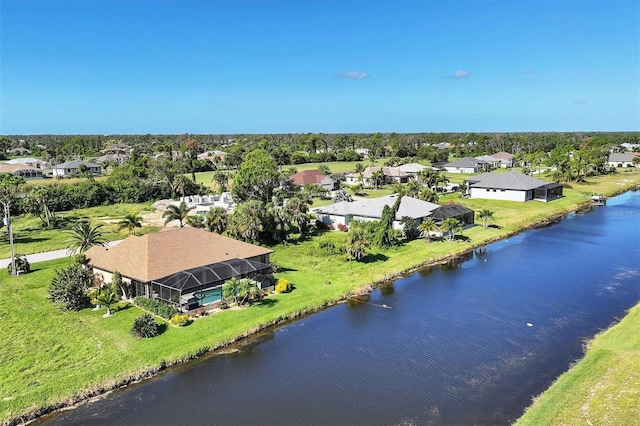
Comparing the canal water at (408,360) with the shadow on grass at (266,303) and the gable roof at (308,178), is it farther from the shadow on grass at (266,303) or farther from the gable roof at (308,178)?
the gable roof at (308,178)

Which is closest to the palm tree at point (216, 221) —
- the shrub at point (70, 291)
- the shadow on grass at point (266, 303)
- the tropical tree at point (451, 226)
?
the shrub at point (70, 291)

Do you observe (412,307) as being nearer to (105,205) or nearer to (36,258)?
(36,258)

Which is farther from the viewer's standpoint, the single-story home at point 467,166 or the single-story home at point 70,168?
the single-story home at point 467,166

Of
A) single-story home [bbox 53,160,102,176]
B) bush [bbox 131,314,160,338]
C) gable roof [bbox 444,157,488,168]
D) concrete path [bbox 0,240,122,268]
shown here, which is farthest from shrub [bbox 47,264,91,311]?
gable roof [bbox 444,157,488,168]

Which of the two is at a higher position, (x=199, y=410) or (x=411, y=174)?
(x=411, y=174)

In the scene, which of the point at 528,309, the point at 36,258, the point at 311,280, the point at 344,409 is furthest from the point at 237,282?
the point at 36,258

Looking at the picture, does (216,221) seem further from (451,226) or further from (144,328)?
(451,226)

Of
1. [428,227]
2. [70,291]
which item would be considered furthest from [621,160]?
[70,291]
